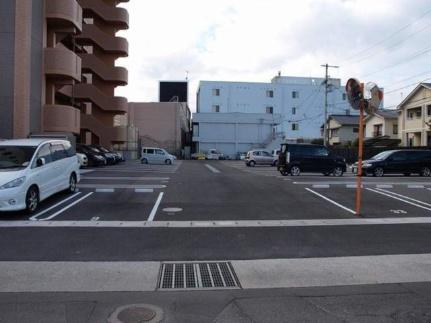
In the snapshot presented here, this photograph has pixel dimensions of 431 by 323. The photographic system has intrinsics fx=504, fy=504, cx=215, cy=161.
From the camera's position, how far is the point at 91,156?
1427 inches

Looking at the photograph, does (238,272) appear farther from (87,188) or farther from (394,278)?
(87,188)

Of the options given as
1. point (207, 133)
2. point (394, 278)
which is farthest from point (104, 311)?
point (207, 133)

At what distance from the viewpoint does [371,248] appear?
29.2 ft

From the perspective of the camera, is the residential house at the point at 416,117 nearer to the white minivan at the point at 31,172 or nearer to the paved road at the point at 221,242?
the paved road at the point at 221,242

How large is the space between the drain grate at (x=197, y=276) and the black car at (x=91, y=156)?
29.6 metres

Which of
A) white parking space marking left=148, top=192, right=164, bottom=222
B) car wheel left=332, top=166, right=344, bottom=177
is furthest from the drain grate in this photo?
car wheel left=332, top=166, right=344, bottom=177

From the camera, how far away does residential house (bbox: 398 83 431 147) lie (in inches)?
2076

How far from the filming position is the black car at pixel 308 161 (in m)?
27.0

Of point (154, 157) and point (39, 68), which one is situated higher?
point (39, 68)

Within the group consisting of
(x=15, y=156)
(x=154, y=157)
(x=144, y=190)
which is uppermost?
(x=15, y=156)

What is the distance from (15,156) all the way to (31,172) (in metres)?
0.95

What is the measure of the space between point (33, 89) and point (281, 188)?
16065 mm

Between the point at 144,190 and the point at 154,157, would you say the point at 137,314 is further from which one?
the point at 154,157

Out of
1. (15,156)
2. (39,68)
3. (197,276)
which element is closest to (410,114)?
(39,68)
